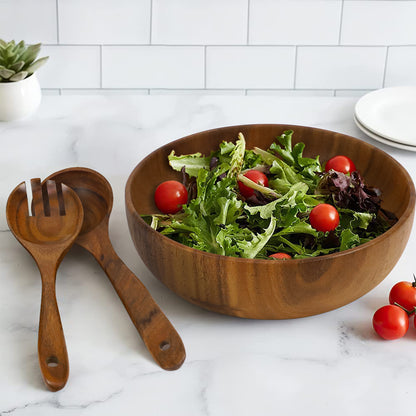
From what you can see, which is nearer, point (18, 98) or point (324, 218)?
point (324, 218)

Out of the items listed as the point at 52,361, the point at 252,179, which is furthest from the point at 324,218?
the point at 52,361

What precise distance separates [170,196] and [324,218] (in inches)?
11.0

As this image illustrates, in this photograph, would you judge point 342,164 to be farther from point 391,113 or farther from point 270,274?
point 391,113

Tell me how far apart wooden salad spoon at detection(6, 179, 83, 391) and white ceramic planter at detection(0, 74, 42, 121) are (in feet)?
1.58

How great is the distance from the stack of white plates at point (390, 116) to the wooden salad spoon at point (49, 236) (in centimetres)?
73

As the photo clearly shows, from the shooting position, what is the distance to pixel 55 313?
82 centimetres

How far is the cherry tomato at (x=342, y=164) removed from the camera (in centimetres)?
106

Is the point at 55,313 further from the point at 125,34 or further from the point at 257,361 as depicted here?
the point at 125,34

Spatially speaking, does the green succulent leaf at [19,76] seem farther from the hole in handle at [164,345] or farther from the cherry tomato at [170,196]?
the hole in handle at [164,345]

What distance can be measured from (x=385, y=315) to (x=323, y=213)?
0.18 m

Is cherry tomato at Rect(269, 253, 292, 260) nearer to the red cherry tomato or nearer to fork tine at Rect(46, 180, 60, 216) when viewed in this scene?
the red cherry tomato

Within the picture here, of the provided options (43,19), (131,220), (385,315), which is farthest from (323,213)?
(43,19)

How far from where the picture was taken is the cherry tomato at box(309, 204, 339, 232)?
90 centimetres

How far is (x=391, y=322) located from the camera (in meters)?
0.82
